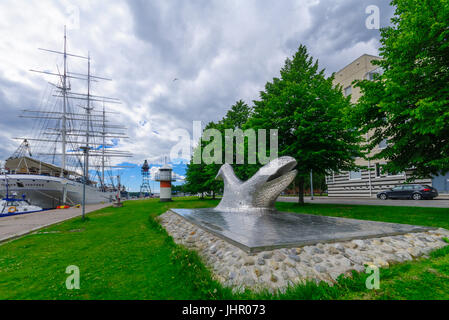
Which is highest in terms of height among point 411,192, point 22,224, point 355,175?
point 355,175

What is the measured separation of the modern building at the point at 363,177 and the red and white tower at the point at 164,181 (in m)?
22.3

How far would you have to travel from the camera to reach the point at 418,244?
460cm

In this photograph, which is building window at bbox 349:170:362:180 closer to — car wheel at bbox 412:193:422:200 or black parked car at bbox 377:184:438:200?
black parked car at bbox 377:184:438:200

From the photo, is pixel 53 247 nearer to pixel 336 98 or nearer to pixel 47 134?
pixel 336 98

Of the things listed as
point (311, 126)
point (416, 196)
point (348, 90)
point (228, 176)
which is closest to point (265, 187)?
point (228, 176)

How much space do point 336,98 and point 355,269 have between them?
1371 cm

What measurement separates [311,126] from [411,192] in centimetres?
1543

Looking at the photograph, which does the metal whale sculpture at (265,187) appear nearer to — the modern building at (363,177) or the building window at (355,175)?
the modern building at (363,177)

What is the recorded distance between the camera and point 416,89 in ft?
28.9

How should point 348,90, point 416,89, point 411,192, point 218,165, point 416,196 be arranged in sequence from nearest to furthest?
1. point 416,89
2. point 416,196
3. point 411,192
4. point 218,165
5. point 348,90

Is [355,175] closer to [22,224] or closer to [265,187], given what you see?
[265,187]

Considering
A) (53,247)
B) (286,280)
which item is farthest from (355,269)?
(53,247)
